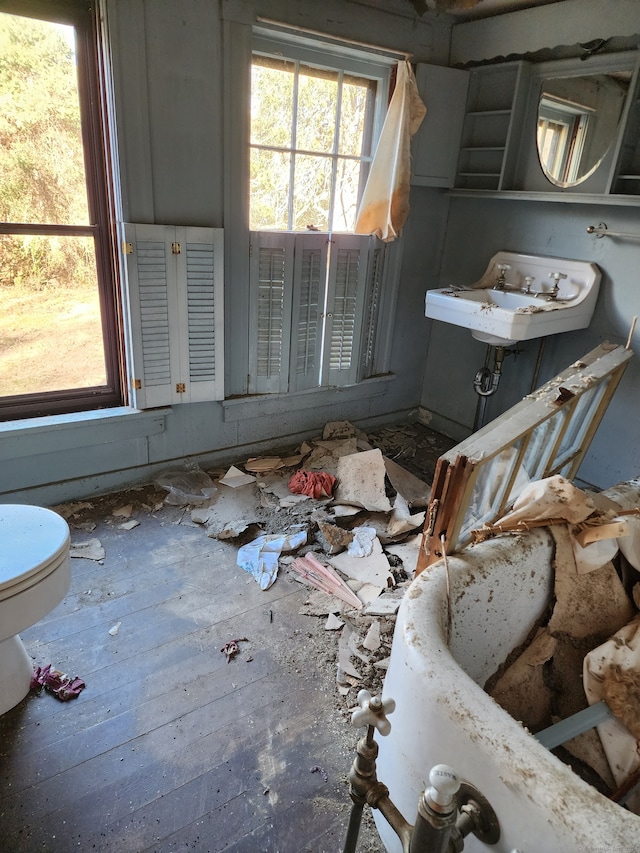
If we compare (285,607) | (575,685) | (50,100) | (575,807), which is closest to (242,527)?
(285,607)

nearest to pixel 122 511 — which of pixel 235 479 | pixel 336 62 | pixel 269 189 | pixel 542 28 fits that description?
pixel 235 479

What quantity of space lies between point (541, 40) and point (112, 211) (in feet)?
7.33

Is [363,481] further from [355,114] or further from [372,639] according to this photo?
[355,114]

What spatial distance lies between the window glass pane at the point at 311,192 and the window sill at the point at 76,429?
4.07 ft

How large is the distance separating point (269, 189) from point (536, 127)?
148 centimetres

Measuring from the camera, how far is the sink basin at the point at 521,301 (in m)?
2.52

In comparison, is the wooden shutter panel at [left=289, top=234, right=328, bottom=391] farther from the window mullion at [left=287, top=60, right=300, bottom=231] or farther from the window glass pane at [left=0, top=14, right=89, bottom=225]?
the window glass pane at [left=0, top=14, right=89, bottom=225]

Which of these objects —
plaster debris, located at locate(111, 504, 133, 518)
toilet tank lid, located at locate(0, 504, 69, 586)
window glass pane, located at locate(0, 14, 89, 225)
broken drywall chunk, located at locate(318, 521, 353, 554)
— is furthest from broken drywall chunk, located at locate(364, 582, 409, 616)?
window glass pane, located at locate(0, 14, 89, 225)

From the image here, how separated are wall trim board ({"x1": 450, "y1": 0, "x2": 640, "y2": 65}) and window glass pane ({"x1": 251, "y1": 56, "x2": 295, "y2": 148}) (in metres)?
1.08

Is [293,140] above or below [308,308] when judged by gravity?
above

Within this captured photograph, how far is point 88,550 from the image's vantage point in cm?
229

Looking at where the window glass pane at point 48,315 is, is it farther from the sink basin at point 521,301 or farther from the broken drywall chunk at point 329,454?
the sink basin at point 521,301

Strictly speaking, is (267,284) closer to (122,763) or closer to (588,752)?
(122,763)

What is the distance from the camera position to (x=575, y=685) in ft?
5.16
